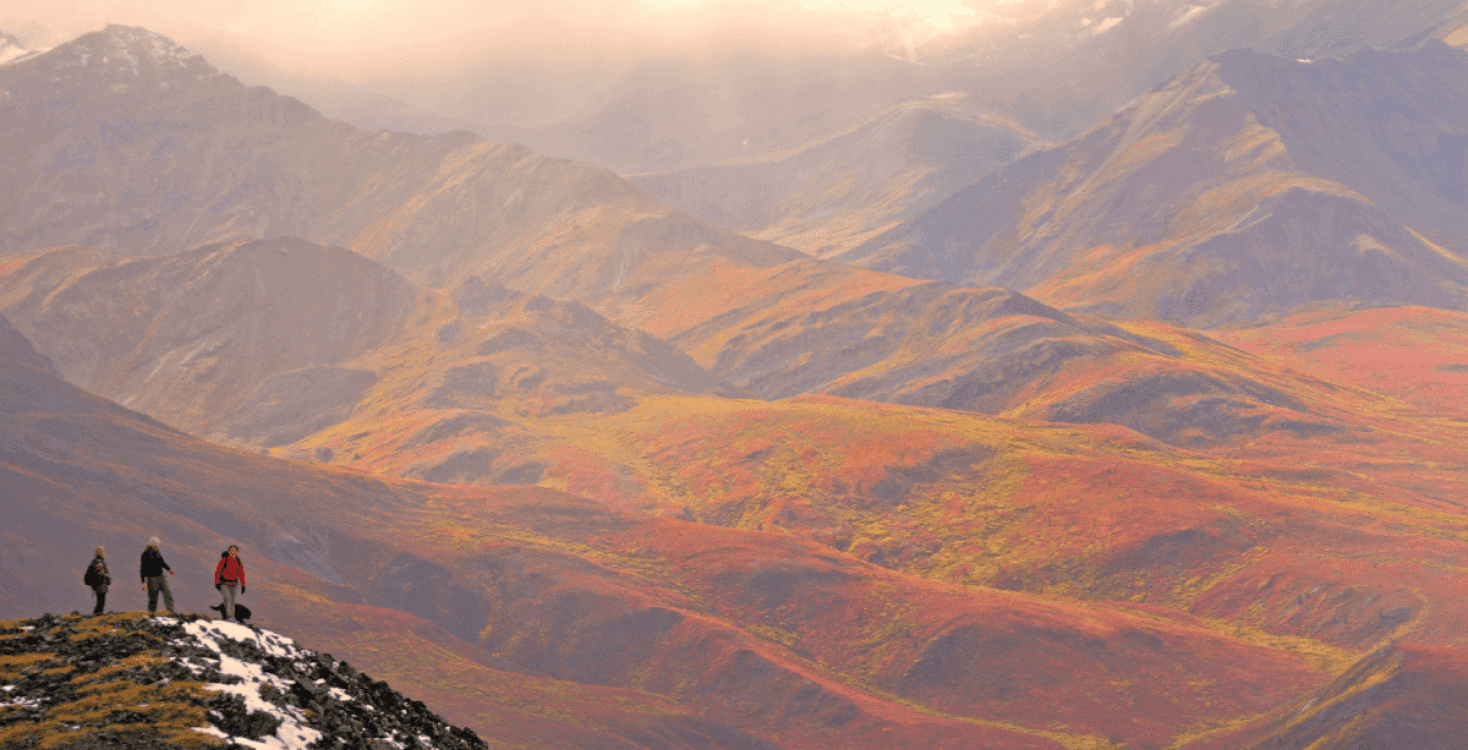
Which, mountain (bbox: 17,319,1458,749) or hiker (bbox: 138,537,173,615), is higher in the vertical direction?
hiker (bbox: 138,537,173,615)

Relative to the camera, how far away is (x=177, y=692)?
32.7 meters

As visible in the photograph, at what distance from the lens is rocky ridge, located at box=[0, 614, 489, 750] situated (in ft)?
102

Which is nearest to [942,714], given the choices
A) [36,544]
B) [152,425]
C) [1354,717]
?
[1354,717]

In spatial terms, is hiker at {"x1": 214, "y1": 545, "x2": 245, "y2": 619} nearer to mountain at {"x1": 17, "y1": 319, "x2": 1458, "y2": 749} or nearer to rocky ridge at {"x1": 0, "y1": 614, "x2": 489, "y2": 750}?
rocky ridge at {"x1": 0, "y1": 614, "x2": 489, "y2": 750}

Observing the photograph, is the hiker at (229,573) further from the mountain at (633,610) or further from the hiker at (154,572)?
the mountain at (633,610)

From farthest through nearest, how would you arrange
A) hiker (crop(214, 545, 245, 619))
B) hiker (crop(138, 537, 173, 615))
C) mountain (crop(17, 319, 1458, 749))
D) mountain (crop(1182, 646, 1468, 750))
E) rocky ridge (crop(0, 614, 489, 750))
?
mountain (crop(17, 319, 1458, 749)) → mountain (crop(1182, 646, 1468, 750)) → hiker (crop(138, 537, 173, 615)) → hiker (crop(214, 545, 245, 619)) → rocky ridge (crop(0, 614, 489, 750))

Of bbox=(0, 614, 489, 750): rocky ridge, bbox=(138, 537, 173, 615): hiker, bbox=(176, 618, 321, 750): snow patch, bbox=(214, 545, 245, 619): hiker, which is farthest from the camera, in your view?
bbox=(138, 537, 173, 615): hiker

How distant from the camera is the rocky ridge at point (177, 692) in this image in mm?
31016

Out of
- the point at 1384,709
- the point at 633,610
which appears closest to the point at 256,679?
the point at 1384,709

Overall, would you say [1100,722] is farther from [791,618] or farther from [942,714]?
[791,618]

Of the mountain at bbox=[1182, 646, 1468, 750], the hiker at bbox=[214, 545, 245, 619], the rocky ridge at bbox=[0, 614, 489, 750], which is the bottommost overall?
the mountain at bbox=[1182, 646, 1468, 750]

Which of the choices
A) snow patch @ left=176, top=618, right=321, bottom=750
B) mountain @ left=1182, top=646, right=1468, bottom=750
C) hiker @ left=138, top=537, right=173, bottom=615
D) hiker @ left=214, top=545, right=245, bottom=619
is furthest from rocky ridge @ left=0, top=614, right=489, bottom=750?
mountain @ left=1182, top=646, right=1468, bottom=750

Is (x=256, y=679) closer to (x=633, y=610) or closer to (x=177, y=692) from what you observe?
(x=177, y=692)

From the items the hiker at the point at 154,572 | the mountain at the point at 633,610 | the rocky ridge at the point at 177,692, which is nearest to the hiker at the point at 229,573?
the rocky ridge at the point at 177,692
